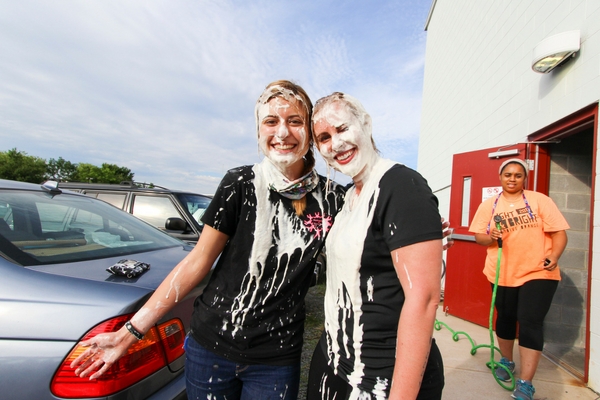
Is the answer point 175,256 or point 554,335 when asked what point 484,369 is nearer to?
point 554,335

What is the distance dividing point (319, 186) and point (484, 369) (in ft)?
9.87

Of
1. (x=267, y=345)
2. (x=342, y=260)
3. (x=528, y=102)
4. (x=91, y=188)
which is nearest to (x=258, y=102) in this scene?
(x=342, y=260)

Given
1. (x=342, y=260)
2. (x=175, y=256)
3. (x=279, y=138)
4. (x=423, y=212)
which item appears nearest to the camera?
(x=423, y=212)

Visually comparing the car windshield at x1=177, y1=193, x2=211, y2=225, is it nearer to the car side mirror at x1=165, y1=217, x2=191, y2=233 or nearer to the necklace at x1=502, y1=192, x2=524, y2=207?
the car side mirror at x1=165, y1=217, x2=191, y2=233

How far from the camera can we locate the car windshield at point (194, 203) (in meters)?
4.88

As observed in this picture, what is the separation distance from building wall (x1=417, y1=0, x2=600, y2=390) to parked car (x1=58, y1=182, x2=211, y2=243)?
4409 mm

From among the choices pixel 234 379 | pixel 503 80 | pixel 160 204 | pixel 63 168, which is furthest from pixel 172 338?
pixel 63 168

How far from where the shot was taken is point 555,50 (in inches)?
127

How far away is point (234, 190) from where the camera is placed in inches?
55.2

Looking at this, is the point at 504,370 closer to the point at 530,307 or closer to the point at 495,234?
the point at 530,307

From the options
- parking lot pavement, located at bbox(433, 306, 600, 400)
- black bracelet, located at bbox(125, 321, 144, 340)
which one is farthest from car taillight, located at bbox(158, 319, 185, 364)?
parking lot pavement, located at bbox(433, 306, 600, 400)

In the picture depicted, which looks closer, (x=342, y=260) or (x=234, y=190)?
(x=342, y=260)

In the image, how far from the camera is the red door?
165 inches

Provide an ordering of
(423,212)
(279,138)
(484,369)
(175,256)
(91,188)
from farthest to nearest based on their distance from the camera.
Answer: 1. (91,188)
2. (484,369)
3. (175,256)
4. (279,138)
5. (423,212)
